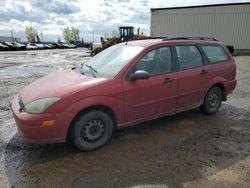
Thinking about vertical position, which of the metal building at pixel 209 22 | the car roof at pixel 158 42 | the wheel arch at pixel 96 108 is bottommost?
the wheel arch at pixel 96 108

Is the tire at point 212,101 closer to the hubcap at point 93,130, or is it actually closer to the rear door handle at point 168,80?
the rear door handle at point 168,80

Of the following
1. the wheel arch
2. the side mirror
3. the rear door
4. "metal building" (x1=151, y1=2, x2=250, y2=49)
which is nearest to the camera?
the wheel arch

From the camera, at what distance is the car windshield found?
4.35 meters

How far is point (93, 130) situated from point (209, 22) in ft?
92.9

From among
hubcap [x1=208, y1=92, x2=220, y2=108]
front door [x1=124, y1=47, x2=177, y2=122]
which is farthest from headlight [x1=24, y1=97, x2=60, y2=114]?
hubcap [x1=208, y1=92, x2=220, y2=108]

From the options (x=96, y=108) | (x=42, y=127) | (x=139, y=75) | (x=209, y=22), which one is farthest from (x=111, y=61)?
(x=209, y=22)

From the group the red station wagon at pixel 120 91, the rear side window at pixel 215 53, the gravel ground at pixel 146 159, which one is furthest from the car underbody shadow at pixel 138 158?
the rear side window at pixel 215 53

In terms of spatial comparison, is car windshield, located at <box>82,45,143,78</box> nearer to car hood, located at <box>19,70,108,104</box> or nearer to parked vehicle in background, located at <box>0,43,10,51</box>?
car hood, located at <box>19,70,108,104</box>

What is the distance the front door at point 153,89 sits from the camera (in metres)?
4.30

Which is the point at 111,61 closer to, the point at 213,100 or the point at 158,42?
the point at 158,42

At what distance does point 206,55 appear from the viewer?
18.0 ft

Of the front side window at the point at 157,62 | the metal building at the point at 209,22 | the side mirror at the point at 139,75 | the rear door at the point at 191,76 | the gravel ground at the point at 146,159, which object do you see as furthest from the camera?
the metal building at the point at 209,22

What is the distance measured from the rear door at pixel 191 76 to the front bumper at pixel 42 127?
2.26 m

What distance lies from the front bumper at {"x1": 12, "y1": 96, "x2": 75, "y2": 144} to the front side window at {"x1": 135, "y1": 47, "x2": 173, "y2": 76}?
149 cm
